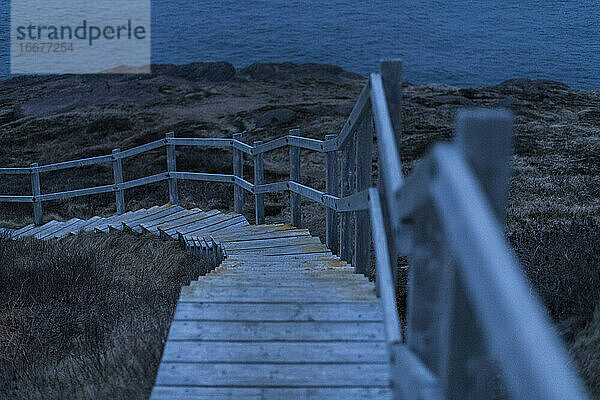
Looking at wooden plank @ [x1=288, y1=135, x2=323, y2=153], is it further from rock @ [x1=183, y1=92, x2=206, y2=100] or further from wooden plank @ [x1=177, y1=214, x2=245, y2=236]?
rock @ [x1=183, y1=92, x2=206, y2=100]

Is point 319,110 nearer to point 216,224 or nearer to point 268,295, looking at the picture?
point 216,224

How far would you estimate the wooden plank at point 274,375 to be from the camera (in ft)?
8.80

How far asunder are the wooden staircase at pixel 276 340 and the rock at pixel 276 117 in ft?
79.7

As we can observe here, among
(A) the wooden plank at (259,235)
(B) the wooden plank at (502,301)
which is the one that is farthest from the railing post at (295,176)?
(B) the wooden plank at (502,301)

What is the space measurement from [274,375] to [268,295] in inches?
35.2

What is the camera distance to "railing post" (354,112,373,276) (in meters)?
4.38

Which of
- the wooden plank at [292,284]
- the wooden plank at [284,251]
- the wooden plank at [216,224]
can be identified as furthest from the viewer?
the wooden plank at [216,224]

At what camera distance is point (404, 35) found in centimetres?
9519

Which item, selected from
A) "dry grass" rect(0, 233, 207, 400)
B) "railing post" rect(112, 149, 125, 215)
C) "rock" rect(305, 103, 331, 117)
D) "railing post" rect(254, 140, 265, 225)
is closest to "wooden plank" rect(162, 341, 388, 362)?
"dry grass" rect(0, 233, 207, 400)

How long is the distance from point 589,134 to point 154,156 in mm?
15099

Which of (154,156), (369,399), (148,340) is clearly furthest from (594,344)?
(154,156)

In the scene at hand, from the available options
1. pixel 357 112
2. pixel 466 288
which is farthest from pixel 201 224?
pixel 466 288

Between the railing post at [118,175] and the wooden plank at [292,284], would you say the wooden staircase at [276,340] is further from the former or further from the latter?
the railing post at [118,175]

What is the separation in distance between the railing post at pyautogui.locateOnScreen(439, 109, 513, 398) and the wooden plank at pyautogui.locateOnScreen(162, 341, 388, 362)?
1.43 m
